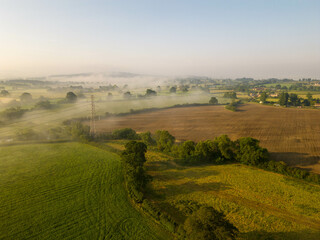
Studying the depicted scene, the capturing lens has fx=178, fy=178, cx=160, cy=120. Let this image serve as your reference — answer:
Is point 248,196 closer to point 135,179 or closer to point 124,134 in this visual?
point 135,179

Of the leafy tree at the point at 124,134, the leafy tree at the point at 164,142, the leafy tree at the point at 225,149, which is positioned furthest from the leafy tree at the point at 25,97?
the leafy tree at the point at 225,149

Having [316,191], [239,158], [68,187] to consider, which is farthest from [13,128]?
[316,191]

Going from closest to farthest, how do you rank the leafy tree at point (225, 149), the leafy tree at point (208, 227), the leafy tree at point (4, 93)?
the leafy tree at point (208, 227), the leafy tree at point (225, 149), the leafy tree at point (4, 93)

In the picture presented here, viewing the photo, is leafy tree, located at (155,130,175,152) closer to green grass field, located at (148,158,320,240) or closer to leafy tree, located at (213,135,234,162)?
green grass field, located at (148,158,320,240)

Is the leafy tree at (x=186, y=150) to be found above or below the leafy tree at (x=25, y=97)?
below

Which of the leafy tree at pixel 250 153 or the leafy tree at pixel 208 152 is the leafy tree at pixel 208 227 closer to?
the leafy tree at pixel 208 152

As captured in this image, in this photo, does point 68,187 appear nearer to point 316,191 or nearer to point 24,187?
point 24,187

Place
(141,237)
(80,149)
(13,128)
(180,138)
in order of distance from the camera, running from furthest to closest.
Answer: (13,128) < (180,138) < (80,149) < (141,237)
